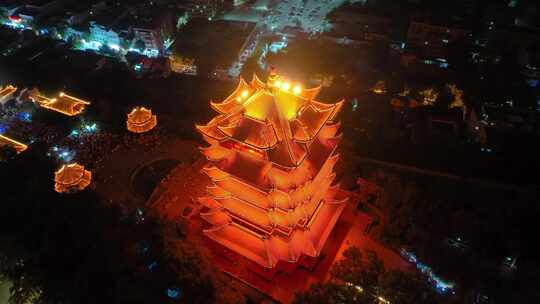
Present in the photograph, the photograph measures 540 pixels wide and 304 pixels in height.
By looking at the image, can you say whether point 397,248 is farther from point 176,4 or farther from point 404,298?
point 176,4

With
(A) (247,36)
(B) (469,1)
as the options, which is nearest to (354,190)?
(A) (247,36)

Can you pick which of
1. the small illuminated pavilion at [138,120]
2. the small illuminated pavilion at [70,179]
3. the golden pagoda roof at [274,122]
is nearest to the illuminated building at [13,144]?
the small illuminated pavilion at [70,179]

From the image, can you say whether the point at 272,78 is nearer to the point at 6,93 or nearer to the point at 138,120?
the point at 138,120

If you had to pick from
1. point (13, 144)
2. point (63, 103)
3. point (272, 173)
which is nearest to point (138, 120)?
point (63, 103)

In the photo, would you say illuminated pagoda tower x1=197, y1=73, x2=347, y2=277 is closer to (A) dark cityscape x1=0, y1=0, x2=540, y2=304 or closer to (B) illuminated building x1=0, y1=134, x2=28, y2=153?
(A) dark cityscape x1=0, y1=0, x2=540, y2=304

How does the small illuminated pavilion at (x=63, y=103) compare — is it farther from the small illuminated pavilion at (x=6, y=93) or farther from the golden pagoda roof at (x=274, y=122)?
the golden pagoda roof at (x=274, y=122)

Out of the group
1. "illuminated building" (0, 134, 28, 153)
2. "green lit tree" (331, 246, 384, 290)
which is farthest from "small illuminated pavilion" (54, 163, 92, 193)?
"green lit tree" (331, 246, 384, 290)
